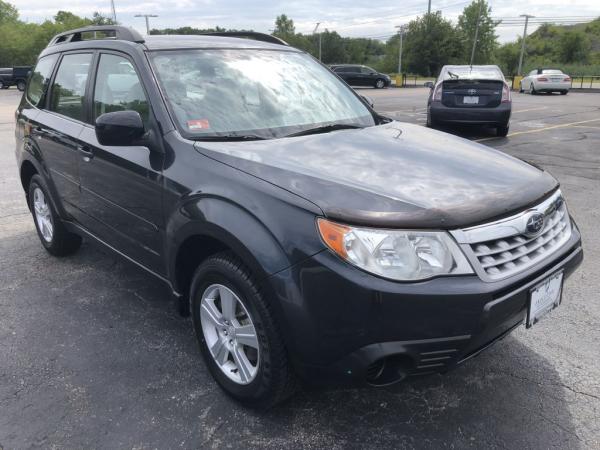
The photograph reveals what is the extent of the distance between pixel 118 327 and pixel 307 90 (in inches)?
77.2

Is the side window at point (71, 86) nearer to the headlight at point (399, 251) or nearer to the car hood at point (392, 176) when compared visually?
the car hood at point (392, 176)

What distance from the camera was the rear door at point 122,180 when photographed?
2.80 metres

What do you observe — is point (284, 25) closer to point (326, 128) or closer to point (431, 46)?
point (431, 46)

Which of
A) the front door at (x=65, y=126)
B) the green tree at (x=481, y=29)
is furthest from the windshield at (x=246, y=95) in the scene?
the green tree at (x=481, y=29)

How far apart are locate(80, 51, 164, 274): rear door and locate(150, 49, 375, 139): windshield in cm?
22

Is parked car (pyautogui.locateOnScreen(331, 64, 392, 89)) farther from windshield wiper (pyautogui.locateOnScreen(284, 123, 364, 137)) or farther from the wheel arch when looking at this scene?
the wheel arch

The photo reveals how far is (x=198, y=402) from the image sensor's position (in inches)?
102

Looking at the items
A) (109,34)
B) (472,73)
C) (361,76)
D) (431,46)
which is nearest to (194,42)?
(109,34)

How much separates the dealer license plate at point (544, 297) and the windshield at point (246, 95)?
1493 millimetres

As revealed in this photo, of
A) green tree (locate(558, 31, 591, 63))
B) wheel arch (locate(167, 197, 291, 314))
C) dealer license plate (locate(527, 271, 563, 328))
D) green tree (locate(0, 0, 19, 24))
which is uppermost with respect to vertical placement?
green tree (locate(0, 0, 19, 24))

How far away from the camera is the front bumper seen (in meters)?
1.88

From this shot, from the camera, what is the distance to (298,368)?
214cm

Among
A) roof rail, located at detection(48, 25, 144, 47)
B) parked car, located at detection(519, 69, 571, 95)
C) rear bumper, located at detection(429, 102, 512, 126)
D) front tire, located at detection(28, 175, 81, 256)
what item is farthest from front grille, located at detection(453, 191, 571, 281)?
parked car, located at detection(519, 69, 571, 95)

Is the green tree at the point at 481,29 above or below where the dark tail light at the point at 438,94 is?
above
